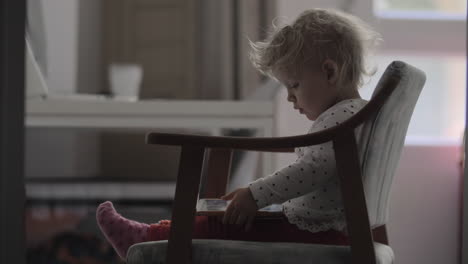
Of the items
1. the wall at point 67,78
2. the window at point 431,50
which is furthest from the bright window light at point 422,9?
the wall at point 67,78

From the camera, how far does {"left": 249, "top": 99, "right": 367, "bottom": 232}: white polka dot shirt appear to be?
3.71 feet

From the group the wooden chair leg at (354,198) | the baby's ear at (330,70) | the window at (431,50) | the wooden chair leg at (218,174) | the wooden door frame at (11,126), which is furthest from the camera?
the window at (431,50)

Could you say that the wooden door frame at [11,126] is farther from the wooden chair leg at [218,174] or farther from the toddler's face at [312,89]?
the wooden chair leg at [218,174]

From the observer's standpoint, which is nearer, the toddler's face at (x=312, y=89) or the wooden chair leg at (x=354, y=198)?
the wooden chair leg at (x=354, y=198)

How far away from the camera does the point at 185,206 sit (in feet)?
3.53

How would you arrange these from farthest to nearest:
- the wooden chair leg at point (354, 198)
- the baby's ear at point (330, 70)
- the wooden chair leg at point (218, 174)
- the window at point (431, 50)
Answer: the window at point (431, 50) → the wooden chair leg at point (218, 174) → the baby's ear at point (330, 70) → the wooden chair leg at point (354, 198)

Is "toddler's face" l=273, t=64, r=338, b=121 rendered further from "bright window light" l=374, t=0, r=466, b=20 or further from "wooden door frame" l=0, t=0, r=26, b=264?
"bright window light" l=374, t=0, r=466, b=20

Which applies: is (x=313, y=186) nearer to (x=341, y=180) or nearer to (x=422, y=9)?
(x=341, y=180)

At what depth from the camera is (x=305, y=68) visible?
1243mm

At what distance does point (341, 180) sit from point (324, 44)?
0.29 m

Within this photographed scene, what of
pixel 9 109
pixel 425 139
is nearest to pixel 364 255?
pixel 9 109

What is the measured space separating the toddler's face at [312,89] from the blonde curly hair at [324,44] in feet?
0.05

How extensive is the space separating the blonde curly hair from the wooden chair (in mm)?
126

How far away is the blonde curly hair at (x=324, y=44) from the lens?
48.4 inches
